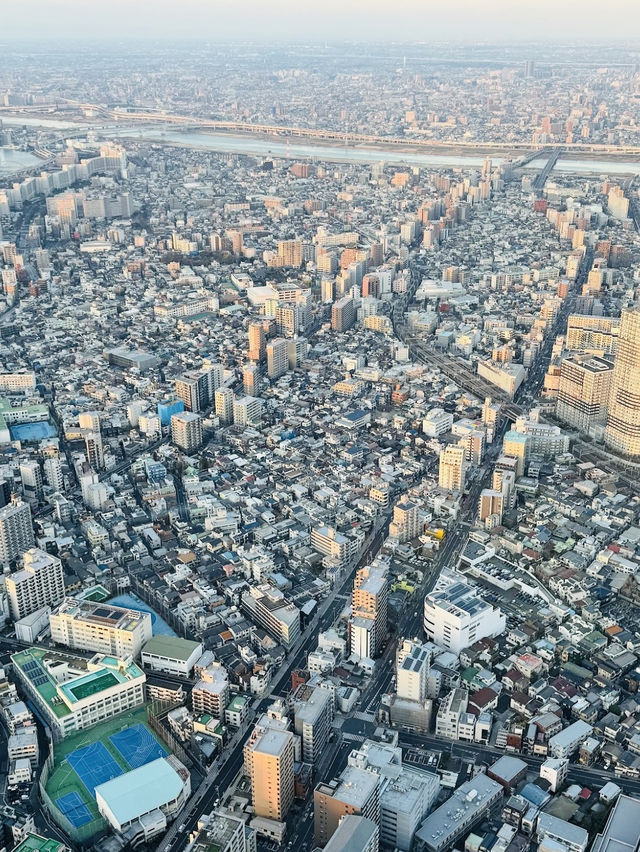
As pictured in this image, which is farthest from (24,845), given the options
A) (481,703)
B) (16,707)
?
(481,703)

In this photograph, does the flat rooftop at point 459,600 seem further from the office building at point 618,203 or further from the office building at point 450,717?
the office building at point 618,203

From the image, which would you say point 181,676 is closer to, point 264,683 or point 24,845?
point 264,683

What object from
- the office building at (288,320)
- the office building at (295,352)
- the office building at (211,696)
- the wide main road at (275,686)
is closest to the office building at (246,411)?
the office building at (295,352)

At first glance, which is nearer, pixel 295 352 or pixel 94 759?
pixel 94 759

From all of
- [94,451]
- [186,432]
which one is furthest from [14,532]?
[186,432]

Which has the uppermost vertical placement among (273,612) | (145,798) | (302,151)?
(302,151)

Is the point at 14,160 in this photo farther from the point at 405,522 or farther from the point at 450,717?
the point at 450,717
